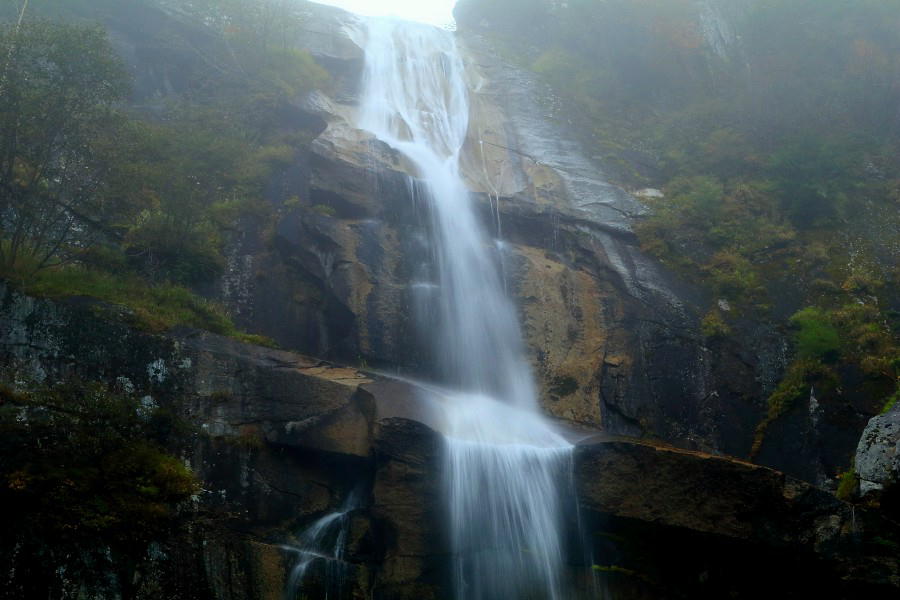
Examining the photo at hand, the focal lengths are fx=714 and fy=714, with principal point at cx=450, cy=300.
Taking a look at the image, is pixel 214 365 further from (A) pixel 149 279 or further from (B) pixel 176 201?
(B) pixel 176 201

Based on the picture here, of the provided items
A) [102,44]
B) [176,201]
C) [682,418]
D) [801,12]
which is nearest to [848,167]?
[801,12]

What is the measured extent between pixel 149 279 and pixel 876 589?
13.3 meters

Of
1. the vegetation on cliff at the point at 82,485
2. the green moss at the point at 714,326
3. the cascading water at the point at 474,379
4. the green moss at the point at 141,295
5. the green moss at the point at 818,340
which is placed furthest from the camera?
the green moss at the point at 714,326

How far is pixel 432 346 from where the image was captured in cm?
1501

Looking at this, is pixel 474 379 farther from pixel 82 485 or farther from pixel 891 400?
pixel 891 400

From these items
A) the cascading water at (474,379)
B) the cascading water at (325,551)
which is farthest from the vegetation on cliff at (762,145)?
the cascading water at (325,551)

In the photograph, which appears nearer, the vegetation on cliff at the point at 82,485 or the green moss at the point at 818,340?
the vegetation on cliff at the point at 82,485

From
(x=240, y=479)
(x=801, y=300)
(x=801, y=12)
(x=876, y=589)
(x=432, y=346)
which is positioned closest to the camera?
(x=876, y=589)

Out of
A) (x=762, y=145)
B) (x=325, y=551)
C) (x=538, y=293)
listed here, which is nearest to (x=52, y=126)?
(x=325, y=551)

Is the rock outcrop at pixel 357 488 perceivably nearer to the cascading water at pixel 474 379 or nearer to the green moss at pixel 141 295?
the green moss at pixel 141 295

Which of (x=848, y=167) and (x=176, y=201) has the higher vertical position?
(x=848, y=167)

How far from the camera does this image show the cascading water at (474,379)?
1114 cm

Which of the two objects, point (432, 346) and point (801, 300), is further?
point (801, 300)

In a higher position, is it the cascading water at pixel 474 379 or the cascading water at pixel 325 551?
the cascading water at pixel 474 379
